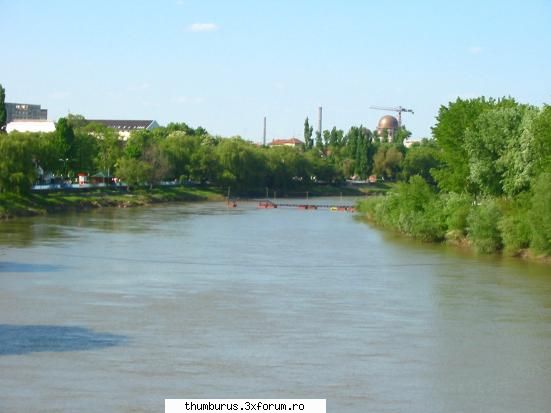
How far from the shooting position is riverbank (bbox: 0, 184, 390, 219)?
52006mm

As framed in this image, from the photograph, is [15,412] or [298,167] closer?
[15,412]

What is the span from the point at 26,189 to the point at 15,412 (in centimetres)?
4113

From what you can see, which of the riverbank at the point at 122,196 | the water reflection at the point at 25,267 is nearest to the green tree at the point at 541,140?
the water reflection at the point at 25,267

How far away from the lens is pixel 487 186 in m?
39.7

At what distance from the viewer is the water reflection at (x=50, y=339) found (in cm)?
1752

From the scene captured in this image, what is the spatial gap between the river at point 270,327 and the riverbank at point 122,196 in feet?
52.4

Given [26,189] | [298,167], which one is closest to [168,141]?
[298,167]

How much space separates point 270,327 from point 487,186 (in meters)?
21.6

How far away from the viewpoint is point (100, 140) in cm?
7625

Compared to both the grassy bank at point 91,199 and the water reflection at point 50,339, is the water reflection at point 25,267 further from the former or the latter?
the grassy bank at point 91,199

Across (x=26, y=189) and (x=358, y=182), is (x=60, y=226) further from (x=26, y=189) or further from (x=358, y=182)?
(x=358, y=182)

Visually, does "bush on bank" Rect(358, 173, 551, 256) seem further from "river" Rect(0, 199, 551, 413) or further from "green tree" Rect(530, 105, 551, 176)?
"river" Rect(0, 199, 551, 413)

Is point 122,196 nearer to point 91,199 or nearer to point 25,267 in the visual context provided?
point 91,199

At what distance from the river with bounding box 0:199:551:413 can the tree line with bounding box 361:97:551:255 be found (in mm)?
1474
